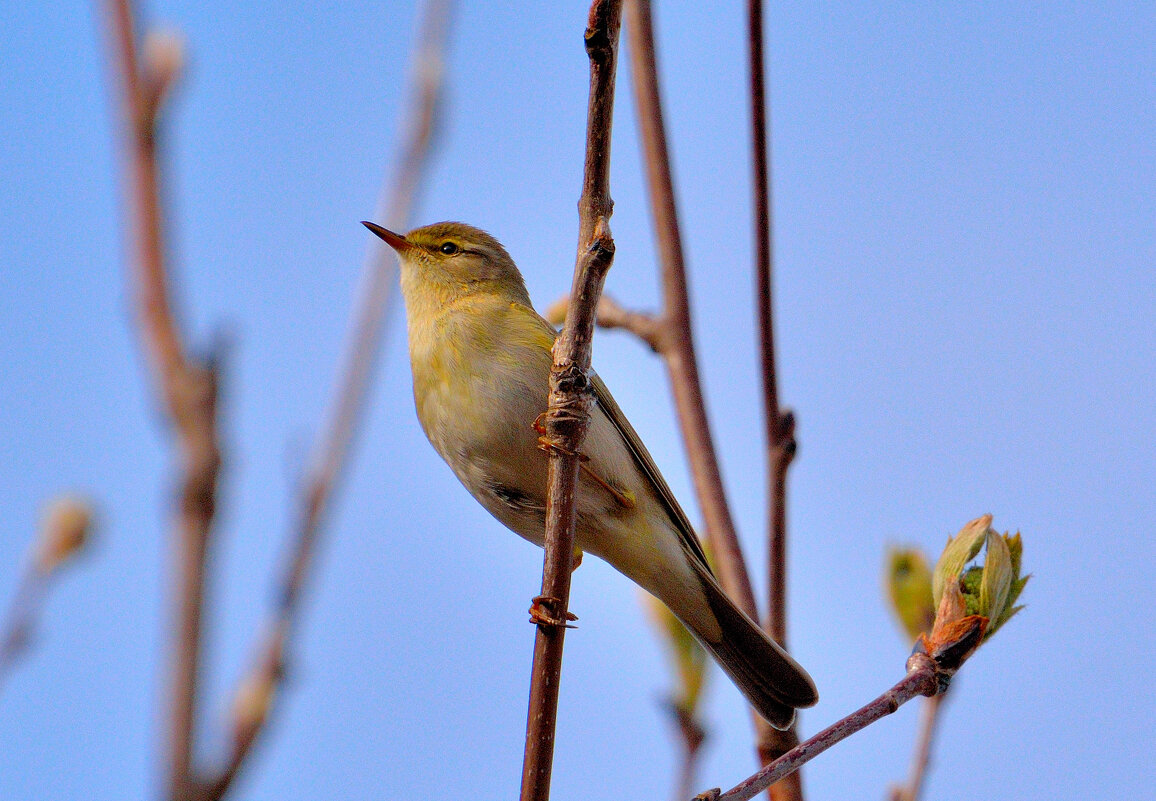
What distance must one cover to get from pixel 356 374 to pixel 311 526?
0.35 metres

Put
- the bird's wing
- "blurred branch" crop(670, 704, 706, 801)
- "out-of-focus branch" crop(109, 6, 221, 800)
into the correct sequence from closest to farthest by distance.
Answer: "out-of-focus branch" crop(109, 6, 221, 800), "blurred branch" crop(670, 704, 706, 801), the bird's wing

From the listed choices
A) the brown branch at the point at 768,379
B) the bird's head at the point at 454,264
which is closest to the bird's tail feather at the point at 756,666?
the brown branch at the point at 768,379

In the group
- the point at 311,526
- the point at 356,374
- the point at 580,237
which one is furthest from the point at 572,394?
the point at 311,526

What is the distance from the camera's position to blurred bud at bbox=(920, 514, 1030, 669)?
2.31 meters

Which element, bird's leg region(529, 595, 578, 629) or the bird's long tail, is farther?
the bird's long tail

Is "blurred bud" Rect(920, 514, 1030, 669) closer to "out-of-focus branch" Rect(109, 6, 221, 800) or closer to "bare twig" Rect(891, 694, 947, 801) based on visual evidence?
"bare twig" Rect(891, 694, 947, 801)

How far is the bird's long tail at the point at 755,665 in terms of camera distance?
3.94m

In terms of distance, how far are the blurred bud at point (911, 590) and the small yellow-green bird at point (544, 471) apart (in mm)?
1125

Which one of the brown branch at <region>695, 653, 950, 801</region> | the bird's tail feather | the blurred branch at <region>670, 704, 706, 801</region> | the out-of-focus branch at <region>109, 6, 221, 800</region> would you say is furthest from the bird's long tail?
the out-of-focus branch at <region>109, 6, 221, 800</region>

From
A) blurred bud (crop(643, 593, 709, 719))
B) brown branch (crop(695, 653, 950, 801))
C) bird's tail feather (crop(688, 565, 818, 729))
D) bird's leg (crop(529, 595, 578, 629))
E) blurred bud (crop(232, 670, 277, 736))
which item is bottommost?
blurred bud (crop(232, 670, 277, 736))

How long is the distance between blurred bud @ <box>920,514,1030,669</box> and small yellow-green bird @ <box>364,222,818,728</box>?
4.93ft

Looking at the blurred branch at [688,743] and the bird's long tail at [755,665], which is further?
the bird's long tail at [755,665]

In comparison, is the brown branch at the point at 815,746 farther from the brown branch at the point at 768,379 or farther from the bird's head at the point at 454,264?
the bird's head at the point at 454,264

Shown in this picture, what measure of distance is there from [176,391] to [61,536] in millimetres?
1129
